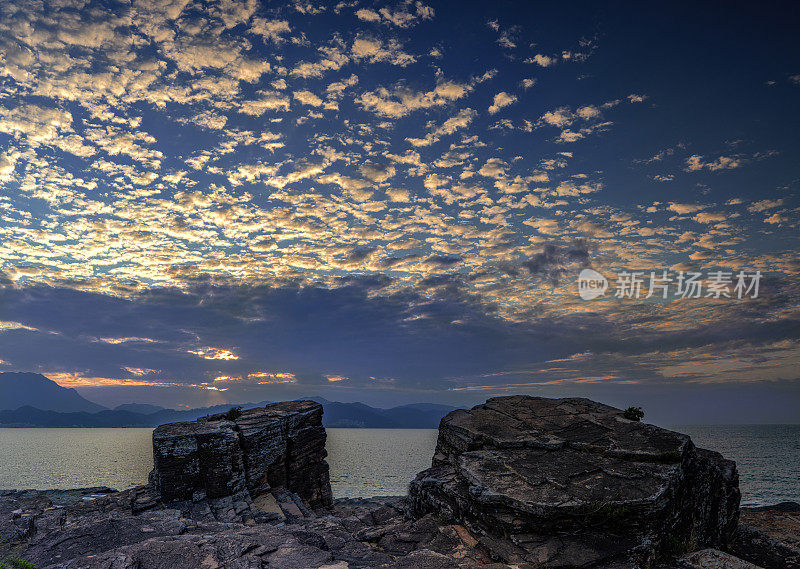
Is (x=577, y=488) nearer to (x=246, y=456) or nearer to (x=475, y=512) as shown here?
(x=475, y=512)

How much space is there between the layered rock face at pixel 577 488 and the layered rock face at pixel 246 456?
14.2 meters

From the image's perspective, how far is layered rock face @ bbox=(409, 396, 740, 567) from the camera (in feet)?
48.2

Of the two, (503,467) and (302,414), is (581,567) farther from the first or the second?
(302,414)


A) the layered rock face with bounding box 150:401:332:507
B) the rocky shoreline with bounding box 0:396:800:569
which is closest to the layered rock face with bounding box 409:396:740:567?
the rocky shoreline with bounding box 0:396:800:569

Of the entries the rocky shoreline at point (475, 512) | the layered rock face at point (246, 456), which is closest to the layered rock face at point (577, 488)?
the rocky shoreline at point (475, 512)

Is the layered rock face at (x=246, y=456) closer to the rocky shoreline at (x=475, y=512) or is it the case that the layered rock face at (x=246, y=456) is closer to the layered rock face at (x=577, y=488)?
the rocky shoreline at (x=475, y=512)

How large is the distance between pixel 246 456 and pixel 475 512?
20.0 meters

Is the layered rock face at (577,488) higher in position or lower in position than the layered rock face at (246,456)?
higher

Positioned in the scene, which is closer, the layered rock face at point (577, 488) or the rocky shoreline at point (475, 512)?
the rocky shoreline at point (475, 512)

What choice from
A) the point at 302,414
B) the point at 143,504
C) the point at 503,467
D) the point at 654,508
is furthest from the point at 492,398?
the point at 143,504

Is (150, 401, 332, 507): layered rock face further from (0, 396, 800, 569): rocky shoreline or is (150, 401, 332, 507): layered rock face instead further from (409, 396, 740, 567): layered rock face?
(409, 396, 740, 567): layered rock face

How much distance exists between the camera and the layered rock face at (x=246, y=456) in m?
27.3

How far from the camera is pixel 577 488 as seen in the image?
16172mm

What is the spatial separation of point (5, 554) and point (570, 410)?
29.1 metres
